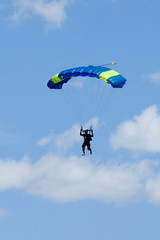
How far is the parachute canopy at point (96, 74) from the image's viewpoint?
49.9 m

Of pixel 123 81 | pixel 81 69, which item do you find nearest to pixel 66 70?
pixel 81 69

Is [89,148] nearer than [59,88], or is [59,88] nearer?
[89,148]

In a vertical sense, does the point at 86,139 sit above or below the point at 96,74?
below

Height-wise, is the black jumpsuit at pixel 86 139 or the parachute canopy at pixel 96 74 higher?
the parachute canopy at pixel 96 74

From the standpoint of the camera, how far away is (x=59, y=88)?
55.4m

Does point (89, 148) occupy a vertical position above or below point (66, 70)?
below

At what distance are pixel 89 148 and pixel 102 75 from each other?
20.0 feet

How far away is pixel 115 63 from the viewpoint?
162ft

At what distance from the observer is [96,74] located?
165 ft

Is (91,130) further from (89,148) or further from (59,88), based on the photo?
(59,88)

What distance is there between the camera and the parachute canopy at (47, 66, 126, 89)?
164 ft

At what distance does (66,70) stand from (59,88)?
2.68 meters

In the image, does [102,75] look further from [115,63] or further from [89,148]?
[89,148]

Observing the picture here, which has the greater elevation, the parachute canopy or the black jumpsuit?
the parachute canopy
